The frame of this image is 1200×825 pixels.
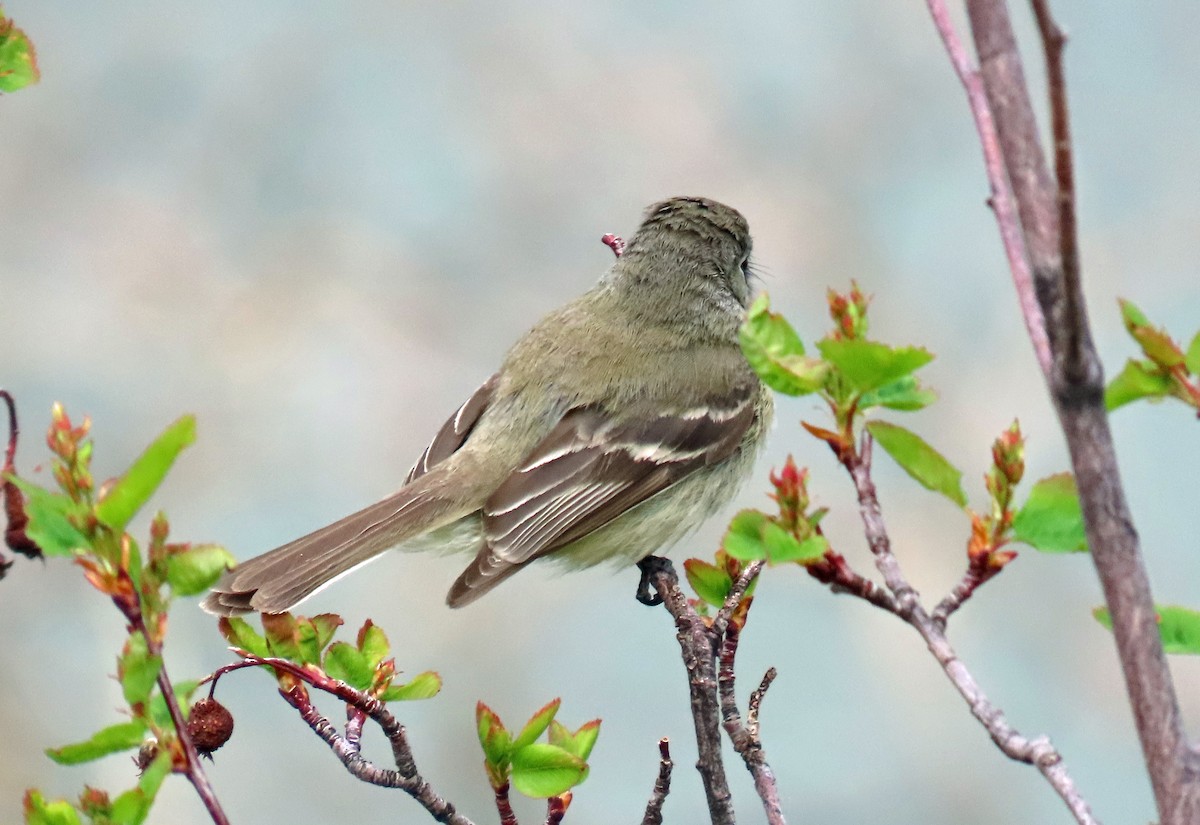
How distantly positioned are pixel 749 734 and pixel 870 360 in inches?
26.5

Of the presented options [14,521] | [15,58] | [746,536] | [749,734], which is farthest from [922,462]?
[15,58]

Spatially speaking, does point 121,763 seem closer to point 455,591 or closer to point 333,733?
point 455,591

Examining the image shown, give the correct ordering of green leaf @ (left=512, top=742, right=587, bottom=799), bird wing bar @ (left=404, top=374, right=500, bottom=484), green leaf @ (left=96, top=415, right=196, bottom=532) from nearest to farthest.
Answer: green leaf @ (left=96, top=415, right=196, bottom=532)
green leaf @ (left=512, top=742, right=587, bottom=799)
bird wing bar @ (left=404, top=374, right=500, bottom=484)

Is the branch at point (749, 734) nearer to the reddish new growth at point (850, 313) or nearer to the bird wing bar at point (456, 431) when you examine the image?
the reddish new growth at point (850, 313)

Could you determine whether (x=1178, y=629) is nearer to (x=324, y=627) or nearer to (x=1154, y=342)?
(x=1154, y=342)

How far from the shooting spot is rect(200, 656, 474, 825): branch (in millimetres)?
1938

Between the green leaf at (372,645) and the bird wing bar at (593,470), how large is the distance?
1.86 metres

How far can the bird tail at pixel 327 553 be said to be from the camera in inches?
140

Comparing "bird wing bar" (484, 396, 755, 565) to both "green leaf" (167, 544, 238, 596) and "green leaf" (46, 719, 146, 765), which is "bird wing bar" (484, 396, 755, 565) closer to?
"green leaf" (46, 719, 146, 765)

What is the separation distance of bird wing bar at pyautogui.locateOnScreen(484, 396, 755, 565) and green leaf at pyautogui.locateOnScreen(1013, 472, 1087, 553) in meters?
2.66

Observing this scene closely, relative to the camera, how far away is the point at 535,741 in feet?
6.48

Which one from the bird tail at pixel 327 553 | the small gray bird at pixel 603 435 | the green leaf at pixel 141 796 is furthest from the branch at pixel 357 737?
the small gray bird at pixel 603 435

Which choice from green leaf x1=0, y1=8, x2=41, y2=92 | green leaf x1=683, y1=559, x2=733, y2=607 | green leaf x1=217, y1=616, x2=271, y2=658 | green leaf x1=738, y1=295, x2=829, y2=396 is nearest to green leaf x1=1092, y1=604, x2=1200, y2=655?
green leaf x1=738, y1=295, x2=829, y2=396

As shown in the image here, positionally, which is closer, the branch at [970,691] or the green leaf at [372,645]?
the branch at [970,691]
